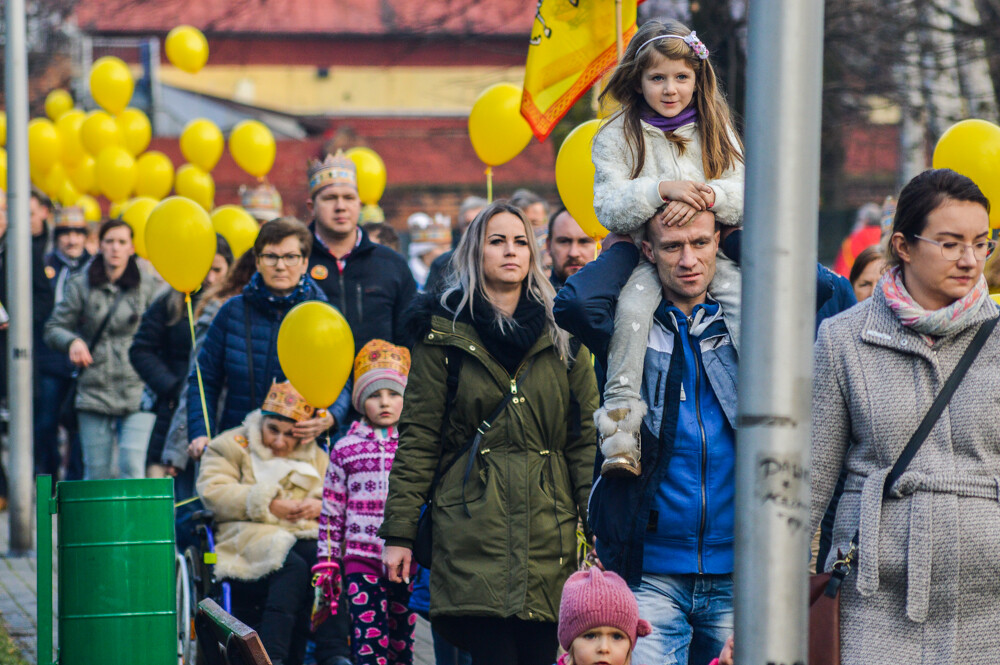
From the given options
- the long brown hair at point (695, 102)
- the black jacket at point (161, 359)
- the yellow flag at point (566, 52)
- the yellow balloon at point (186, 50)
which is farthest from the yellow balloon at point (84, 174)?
the long brown hair at point (695, 102)

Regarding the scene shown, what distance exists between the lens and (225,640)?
4.08m

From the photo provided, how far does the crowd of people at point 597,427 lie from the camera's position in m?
3.57

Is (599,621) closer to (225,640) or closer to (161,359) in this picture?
(225,640)

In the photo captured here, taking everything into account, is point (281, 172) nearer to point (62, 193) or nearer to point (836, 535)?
point (62, 193)

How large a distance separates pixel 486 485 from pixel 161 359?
4.30 metres

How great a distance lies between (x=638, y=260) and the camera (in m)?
4.11

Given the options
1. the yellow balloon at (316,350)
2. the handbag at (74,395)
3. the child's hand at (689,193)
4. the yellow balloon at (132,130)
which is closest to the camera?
the child's hand at (689,193)

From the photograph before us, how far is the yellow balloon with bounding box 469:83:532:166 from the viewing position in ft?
29.3

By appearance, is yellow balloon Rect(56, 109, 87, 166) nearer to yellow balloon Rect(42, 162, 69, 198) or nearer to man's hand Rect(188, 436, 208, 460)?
yellow balloon Rect(42, 162, 69, 198)

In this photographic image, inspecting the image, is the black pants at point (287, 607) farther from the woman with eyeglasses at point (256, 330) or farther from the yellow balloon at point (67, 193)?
the yellow balloon at point (67, 193)

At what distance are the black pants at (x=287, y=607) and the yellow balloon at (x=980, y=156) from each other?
330cm

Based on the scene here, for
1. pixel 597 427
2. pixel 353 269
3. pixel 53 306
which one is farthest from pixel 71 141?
pixel 597 427

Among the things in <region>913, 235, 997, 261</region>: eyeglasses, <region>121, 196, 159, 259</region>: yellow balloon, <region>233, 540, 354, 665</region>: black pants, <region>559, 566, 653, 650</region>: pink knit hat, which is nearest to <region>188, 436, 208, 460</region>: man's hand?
<region>233, 540, 354, 665</region>: black pants

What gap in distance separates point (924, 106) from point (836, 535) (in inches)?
512
